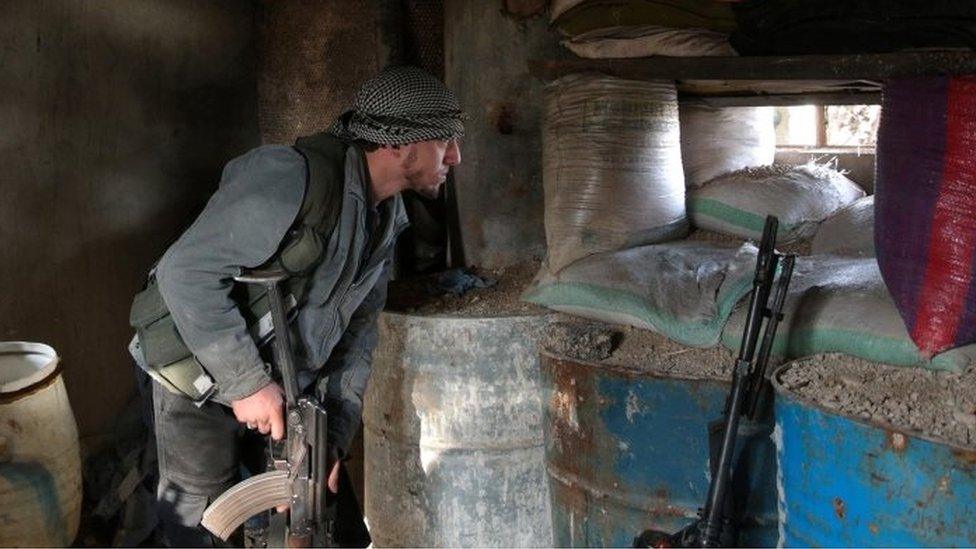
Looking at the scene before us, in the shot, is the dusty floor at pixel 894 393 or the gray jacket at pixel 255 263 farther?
the gray jacket at pixel 255 263

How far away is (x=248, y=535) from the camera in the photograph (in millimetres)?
2613

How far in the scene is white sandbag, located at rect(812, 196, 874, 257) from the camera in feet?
9.80

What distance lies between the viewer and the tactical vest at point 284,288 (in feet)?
7.05

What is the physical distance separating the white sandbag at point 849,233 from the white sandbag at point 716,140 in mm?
411

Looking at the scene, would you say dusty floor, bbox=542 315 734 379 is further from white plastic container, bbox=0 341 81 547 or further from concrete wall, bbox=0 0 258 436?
concrete wall, bbox=0 0 258 436

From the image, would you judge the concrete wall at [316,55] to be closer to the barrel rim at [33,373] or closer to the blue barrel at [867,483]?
the barrel rim at [33,373]

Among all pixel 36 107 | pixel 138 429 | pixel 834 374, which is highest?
pixel 36 107

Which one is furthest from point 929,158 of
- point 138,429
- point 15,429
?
point 138,429

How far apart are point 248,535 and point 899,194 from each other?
1.75 m

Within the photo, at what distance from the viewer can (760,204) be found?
10.3ft

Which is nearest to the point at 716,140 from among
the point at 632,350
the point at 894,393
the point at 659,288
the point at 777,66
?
the point at 777,66

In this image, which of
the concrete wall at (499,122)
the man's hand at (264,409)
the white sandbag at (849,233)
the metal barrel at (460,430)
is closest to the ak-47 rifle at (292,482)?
the man's hand at (264,409)

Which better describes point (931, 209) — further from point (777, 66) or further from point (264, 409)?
point (264, 409)

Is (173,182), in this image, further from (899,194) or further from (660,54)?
(899,194)
